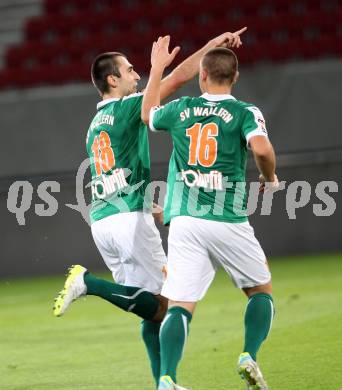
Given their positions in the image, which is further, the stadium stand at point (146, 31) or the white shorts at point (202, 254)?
the stadium stand at point (146, 31)

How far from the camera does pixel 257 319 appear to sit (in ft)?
19.5

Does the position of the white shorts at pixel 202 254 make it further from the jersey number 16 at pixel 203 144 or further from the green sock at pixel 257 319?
the jersey number 16 at pixel 203 144

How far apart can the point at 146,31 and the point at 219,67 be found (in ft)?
38.4

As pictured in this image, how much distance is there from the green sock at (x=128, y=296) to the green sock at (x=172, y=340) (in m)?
0.62

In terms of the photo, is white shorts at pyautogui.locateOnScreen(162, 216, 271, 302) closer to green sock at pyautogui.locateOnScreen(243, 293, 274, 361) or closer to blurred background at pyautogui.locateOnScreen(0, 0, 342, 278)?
green sock at pyautogui.locateOnScreen(243, 293, 274, 361)

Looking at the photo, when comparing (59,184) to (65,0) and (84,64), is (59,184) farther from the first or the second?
(65,0)

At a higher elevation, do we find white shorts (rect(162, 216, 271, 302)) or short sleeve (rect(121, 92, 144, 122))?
short sleeve (rect(121, 92, 144, 122))

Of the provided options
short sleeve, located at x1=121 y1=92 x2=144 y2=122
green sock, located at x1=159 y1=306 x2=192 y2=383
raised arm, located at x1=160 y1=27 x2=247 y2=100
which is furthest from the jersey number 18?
green sock, located at x1=159 y1=306 x2=192 y2=383

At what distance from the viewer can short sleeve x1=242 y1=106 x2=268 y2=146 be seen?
18.4ft

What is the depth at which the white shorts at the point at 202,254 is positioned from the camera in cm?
572

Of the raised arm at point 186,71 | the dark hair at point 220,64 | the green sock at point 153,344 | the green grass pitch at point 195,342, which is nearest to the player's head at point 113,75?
the raised arm at point 186,71

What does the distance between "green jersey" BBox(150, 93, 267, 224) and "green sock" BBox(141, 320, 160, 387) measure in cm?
83

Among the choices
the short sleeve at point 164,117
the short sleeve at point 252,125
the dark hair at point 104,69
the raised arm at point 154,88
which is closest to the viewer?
the short sleeve at point 252,125

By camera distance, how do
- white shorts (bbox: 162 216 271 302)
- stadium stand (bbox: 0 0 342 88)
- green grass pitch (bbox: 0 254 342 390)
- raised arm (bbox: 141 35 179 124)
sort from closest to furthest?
white shorts (bbox: 162 216 271 302)
raised arm (bbox: 141 35 179 124)
green grass pitch (bbox: 0 254 342 390)
stadium stand (bbox: 0 0 342 88)
